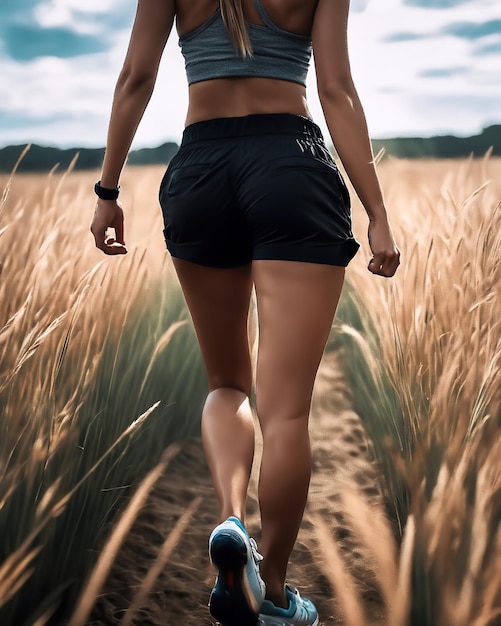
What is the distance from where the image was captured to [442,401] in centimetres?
206

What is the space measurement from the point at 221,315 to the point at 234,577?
505 mm

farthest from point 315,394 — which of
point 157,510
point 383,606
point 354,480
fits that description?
point 383,606

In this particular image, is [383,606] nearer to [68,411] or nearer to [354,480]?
[354,480]

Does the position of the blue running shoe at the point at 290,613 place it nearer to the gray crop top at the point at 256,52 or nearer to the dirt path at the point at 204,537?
the dirt path at the point at 204,537

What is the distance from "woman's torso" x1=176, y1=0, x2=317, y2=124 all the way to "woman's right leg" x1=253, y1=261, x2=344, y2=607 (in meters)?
0.27

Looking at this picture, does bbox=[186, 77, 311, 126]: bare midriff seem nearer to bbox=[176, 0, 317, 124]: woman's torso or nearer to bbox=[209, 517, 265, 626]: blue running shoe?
bbox=[176, 0, 317, 124]: woman's torso

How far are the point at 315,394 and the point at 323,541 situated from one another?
1166mm

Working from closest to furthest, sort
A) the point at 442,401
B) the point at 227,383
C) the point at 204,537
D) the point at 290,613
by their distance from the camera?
the point at 290,613, the point at 227,383, the point at 442,401, the point at 204,537

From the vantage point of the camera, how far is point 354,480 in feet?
8.40

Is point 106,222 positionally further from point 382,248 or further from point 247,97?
point 382,248

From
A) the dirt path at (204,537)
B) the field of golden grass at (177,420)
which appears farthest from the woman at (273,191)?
the dirt path at (204,537)

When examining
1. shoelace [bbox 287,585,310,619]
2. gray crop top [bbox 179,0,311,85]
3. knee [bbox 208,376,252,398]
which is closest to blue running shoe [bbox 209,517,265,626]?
shoelace [bbox 287,585,310,619]

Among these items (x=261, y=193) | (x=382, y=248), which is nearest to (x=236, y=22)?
(x=261, y=193)

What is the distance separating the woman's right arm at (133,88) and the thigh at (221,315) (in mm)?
209
